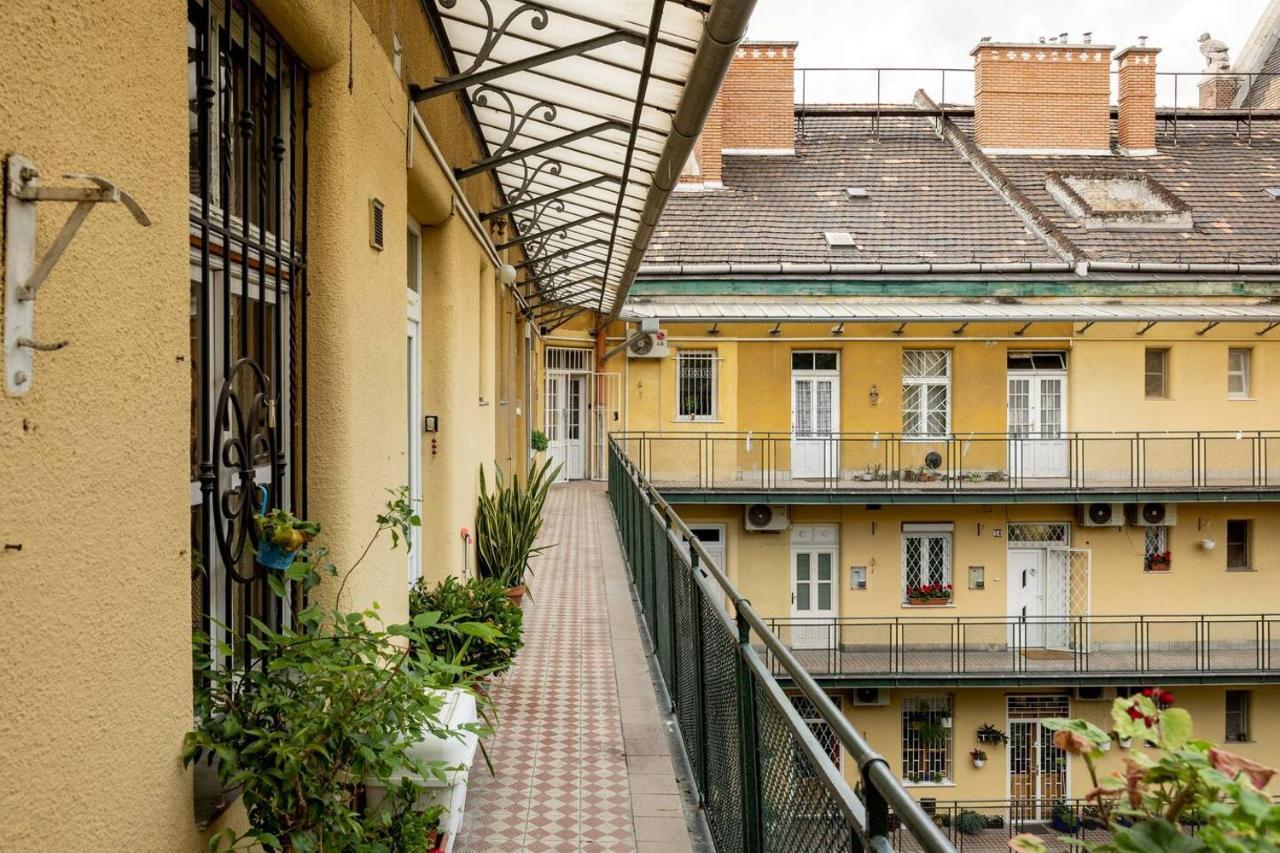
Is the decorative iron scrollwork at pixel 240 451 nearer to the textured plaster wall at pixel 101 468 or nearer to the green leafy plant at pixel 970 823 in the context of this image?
the textured plaster wall at pixel 101 468

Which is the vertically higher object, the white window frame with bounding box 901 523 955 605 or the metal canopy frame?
the metal canopy frame

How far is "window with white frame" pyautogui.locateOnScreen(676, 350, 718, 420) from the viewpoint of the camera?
65.3ft

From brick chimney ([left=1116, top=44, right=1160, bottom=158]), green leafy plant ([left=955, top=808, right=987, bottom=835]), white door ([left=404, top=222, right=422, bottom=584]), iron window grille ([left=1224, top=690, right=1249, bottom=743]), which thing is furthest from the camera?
brick chimney ([left=1116, top=44, right=1160, bottom=158])

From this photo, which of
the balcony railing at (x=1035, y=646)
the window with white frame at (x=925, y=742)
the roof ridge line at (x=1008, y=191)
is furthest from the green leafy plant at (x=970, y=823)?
the roof ridge line at (x=1008, y=191)

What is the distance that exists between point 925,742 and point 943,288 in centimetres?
791

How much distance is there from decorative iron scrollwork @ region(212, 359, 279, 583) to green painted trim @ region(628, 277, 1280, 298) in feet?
56.2

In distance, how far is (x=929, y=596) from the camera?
748 inches

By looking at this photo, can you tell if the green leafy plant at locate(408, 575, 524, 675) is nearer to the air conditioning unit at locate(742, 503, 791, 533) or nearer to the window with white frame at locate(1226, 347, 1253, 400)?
the air conditioning unit at locate(742, 503, 791, 533)

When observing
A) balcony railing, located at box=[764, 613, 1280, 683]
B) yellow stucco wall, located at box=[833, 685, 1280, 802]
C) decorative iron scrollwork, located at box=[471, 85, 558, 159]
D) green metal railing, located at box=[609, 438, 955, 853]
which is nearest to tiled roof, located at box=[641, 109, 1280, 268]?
balcony railing, located at box=[764, 613, 1280, 683]

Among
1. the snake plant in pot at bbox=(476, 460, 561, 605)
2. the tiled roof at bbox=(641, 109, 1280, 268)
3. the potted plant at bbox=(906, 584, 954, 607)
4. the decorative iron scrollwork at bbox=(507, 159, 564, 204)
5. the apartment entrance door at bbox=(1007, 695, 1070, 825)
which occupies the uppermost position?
the tiled roof at bbox=(641, 109, 1280, 268)

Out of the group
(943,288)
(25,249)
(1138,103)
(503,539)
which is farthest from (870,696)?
(25,249)

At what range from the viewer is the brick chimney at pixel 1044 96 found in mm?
23375

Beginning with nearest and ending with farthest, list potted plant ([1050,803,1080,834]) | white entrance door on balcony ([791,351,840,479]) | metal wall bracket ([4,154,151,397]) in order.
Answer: metal wall bracket ([4,154,151,397]) < potted plant ([1050,803,1080,834]) < white entrance door on balcony ([791,351,840,479])

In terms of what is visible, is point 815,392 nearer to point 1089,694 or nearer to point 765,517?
point 765,517
